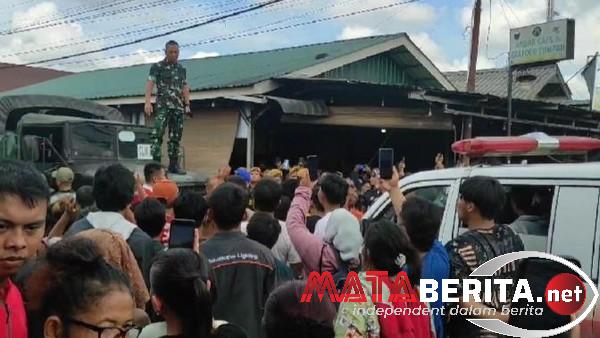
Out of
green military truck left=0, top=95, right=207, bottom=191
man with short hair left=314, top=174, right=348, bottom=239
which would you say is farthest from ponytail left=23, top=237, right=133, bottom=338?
green military truck left=0, top=95, right=207, bottom=191

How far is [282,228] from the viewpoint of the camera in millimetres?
4094

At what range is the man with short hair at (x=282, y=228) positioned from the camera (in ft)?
13.0

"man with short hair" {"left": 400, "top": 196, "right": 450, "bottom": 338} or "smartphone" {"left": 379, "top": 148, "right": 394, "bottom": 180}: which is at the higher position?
"smartphone" {"left": 379, "top": 148, "right": 394, "bottom": 180}

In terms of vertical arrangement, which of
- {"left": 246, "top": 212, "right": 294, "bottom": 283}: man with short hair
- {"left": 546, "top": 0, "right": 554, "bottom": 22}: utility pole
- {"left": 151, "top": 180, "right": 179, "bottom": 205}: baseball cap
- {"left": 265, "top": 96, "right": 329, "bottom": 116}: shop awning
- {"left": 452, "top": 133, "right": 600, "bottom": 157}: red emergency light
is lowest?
{"left": 246, "top": 212, "right": 294, "bottom": 283}: man with short hair

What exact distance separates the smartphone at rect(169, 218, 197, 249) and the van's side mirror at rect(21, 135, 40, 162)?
5.77m

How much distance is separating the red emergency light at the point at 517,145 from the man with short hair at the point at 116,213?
2510mm

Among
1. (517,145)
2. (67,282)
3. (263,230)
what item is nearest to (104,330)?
(67,282)

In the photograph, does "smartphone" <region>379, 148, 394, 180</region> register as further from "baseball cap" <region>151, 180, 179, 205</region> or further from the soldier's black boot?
the soldier's black boot

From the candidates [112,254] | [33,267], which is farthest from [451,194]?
[33,267]

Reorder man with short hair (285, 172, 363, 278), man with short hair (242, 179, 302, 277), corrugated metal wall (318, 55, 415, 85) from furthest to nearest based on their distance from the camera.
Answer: corrugated metal wall (318, 55, 415, 85)
man with short hair (242, 179, 302, 277)
man with short hair (285, 172, 363, 278)

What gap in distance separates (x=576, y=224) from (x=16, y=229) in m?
2.85

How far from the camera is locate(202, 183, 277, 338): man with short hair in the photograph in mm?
3119

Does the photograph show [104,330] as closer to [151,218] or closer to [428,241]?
[428,241]

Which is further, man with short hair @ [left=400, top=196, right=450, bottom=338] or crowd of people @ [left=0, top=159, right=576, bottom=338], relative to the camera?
man with short hair @ [left=400, top=196, right=450, bottom=338]
